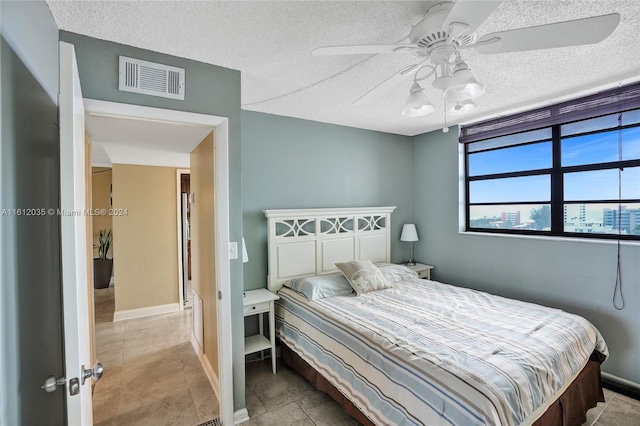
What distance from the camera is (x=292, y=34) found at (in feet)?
5.70

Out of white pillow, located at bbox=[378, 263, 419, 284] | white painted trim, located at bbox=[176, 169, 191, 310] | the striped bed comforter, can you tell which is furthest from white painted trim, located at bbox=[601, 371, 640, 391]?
white painted trim, located at bbox=[176, 169, 191, 310]

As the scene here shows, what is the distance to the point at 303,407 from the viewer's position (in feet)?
7.69

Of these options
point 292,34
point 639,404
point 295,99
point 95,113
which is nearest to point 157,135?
point 95,113

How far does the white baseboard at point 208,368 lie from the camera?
248cm

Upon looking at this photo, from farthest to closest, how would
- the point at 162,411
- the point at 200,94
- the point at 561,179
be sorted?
the point at 561,179 → the point at 162,411 → the point at 200,94

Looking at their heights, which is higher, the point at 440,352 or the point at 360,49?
the point at 360,49

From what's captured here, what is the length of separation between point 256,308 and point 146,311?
247 cm

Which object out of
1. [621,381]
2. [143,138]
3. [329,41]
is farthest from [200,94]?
[621,381]

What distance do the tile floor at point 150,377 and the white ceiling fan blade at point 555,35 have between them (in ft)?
9.55

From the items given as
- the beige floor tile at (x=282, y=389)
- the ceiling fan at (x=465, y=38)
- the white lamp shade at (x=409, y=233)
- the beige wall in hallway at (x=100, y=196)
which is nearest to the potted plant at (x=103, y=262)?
the beige wall in hallway at (x=100, y=196)

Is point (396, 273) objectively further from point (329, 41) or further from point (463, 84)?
point (329, 41)

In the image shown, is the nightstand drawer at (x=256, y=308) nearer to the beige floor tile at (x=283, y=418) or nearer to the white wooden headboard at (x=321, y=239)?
the white wooden headboard at (x=321, y=239)

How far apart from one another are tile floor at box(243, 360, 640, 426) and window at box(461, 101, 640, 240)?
1.35 metres

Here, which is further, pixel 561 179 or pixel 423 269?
pixel 423 269
